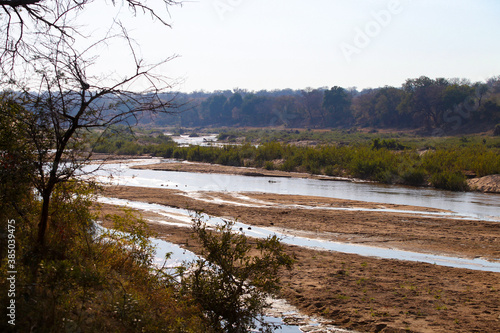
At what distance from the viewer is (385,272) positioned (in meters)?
9.12

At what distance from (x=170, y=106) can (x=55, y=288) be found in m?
2.40

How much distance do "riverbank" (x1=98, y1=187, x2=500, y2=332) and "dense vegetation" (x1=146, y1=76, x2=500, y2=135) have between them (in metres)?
24.7

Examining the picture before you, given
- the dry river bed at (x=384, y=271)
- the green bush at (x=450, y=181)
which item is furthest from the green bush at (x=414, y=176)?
the dry river bed at (x=384, y=271)

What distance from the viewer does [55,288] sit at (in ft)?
15.7

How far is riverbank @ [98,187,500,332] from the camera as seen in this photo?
6984 mm

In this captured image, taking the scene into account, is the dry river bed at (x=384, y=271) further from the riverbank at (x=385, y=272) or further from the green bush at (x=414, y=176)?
the green bush at (x=414, y=176)

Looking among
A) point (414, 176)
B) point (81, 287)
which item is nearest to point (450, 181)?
point (414, 176)

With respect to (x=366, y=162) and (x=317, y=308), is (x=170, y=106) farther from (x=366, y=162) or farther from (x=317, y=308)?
(x=366, y=162)

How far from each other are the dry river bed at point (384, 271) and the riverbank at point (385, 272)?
0.06ft

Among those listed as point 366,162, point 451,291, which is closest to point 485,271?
point 451,291

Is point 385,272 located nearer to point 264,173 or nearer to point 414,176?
point 414,176

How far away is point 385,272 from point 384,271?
0.21 ft

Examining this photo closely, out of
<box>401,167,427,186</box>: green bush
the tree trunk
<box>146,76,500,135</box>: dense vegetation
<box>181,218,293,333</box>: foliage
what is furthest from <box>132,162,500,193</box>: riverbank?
the tree trunk

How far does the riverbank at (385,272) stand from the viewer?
6.98 meters
